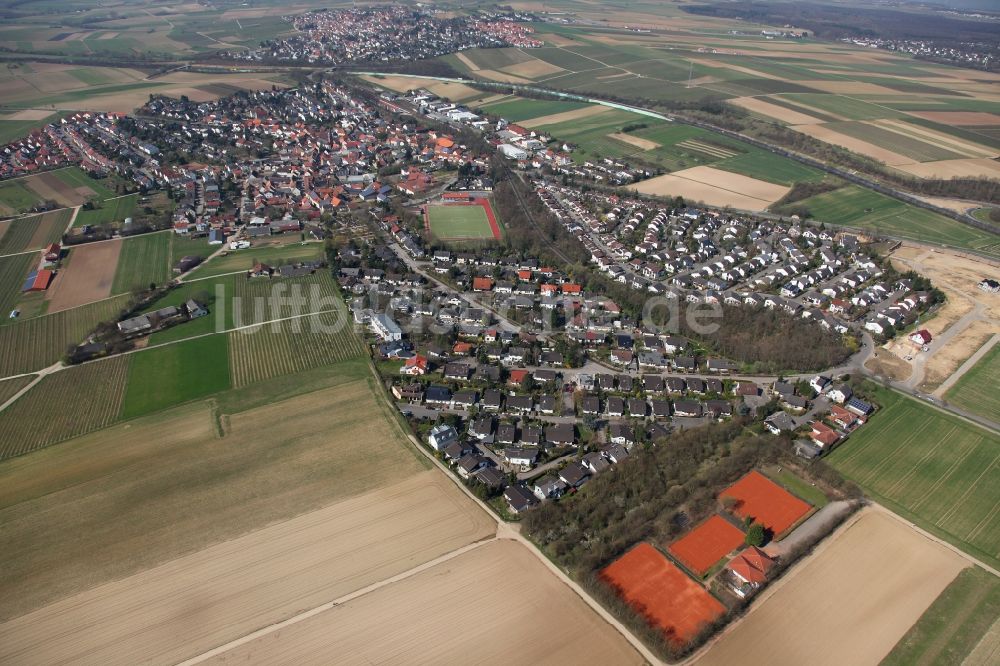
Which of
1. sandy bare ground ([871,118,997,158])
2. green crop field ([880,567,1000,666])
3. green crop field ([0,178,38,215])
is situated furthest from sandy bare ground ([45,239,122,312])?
sandy bare ground ([871,118,997,158])

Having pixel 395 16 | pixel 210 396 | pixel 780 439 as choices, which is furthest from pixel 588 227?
pixel 395 16

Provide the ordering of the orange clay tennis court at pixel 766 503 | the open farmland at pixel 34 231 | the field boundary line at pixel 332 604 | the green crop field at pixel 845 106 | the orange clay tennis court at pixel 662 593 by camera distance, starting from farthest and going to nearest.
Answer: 1. the green crop field at pixel 845 106
2. the open farmland at pixel 34 231
3. the orange clay tennis court at pixel 766 503
4. the orange clay tennis court at pixel 662 593
5. the field boundary line at pixel 332 604

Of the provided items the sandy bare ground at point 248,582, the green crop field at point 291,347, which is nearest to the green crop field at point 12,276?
the green crop field at point 291,347

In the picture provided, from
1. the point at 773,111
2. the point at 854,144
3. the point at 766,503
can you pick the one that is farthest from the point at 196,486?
the point at 773,111

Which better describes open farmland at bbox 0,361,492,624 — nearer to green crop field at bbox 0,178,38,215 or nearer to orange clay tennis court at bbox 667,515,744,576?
orange clay tennis court at bbox 667,515,744,576

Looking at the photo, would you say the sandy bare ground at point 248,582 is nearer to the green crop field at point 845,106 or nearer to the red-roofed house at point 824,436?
the red-roofed house at point 824,436

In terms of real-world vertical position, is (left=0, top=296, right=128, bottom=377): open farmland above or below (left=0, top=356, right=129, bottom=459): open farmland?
above
